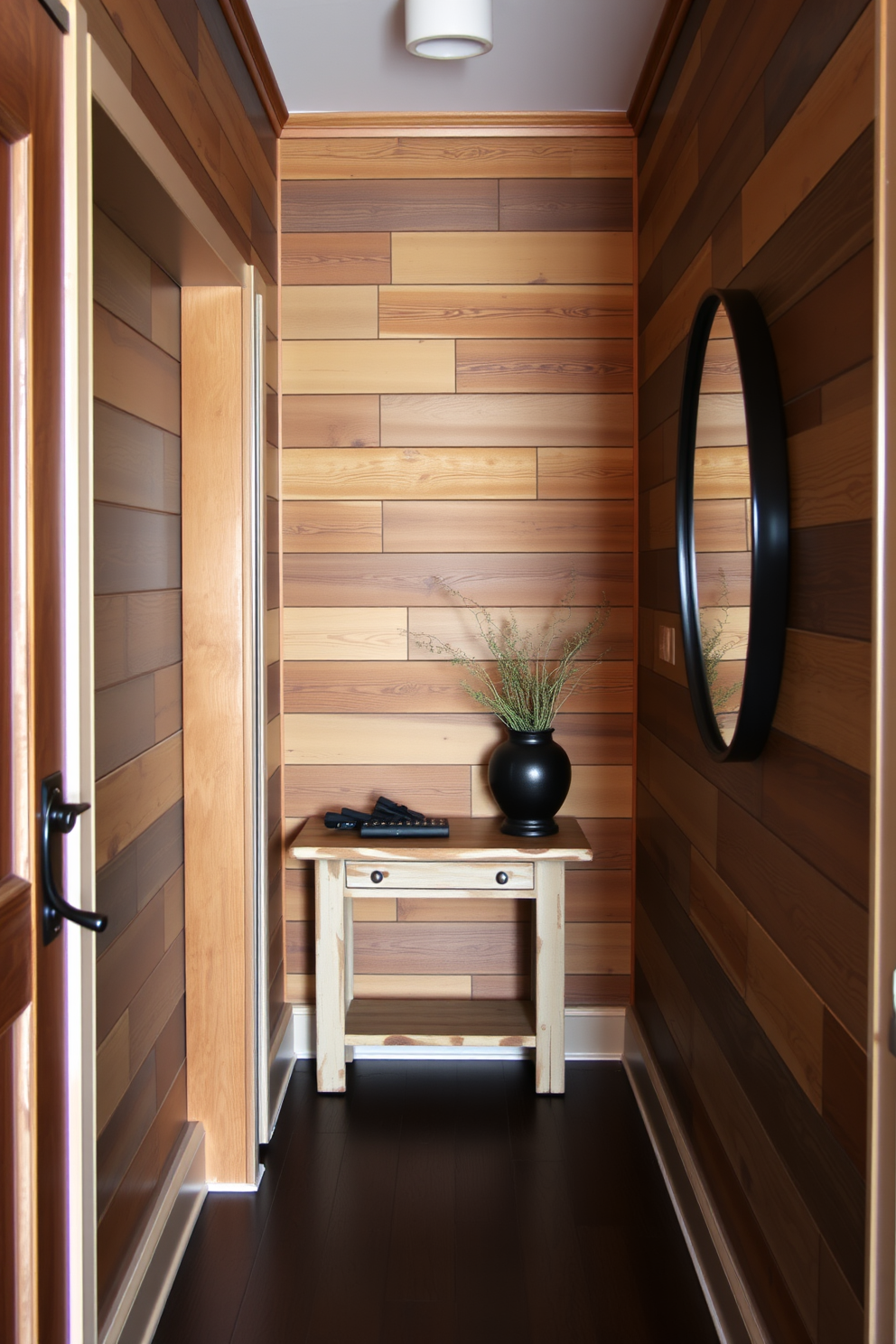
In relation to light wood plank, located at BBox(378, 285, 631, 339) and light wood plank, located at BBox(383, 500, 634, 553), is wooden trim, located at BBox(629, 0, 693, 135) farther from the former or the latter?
light wood plank, located at BBox(383, 500, 634, 553)

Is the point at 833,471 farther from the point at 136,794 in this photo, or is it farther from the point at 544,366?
the point at 544,366

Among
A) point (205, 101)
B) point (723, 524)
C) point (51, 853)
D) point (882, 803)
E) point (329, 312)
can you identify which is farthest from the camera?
point (329, 312)

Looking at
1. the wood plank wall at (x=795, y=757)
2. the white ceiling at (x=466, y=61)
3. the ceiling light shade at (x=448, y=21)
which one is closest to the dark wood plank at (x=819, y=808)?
the wood plank wall at (x=795, y=757)

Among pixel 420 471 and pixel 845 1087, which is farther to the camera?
pixel 420 471

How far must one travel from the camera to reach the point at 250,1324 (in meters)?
1.92

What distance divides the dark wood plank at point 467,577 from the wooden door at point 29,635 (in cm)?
173

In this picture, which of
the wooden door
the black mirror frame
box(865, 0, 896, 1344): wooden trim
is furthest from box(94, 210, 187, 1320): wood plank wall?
box(865, 0, 896, 1344): wooden trim

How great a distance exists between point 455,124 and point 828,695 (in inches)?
88.8

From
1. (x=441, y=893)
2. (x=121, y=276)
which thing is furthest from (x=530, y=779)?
(x=121, y=276)

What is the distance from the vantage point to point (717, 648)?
1.92 m

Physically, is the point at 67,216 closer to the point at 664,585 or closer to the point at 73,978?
the point at 73,978

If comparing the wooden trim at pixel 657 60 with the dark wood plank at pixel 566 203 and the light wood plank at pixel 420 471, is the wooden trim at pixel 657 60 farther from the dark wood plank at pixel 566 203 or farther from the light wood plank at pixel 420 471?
the light wood plank at pixel 420 471

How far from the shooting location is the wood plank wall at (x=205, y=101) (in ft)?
5.24

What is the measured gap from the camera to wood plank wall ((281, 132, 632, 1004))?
117 inches
